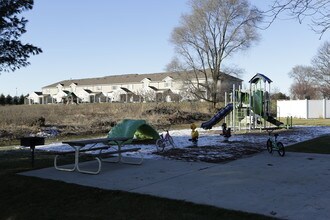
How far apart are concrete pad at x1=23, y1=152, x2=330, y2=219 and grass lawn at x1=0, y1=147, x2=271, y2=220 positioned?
34 cm

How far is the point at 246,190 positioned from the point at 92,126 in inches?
807

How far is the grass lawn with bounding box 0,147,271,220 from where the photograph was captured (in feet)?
19.8

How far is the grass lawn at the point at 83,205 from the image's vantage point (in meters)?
6.04

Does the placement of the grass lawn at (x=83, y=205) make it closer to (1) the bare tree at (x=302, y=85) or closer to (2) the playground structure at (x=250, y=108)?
(2) the playground structure at (x=250, y=108)

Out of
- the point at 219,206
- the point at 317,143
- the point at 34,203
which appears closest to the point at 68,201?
the point at 34,203

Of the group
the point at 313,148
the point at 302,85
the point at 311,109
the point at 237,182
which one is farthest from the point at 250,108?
the point at 302,85

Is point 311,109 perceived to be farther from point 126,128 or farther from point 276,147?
point 276,147

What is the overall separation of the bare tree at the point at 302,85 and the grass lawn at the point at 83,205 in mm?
83678

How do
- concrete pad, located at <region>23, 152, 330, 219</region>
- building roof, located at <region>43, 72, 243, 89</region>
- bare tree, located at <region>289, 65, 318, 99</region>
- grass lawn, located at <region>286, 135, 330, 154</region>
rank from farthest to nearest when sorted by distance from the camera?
building roof, located at <region>43, 72, 243, 89</region> < bare tree, located at <region>289, 65, 318, 99</region> < grass lawn, located at <region>286, 135, 330, 154</region> < concrete pad, located at <region>23, 152, 330, 219</region>

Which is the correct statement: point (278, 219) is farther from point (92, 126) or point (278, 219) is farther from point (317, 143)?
point (92, 126)

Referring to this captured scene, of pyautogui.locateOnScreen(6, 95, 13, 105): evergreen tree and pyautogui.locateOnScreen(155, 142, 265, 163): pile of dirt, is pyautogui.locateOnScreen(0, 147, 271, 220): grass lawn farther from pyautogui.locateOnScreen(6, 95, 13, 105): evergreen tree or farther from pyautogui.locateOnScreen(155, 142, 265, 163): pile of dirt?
pyautogui.locateOnScreen(6, 95, 13, 105): evergreen tree

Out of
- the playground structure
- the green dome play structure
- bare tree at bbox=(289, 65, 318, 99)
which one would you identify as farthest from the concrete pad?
bare tree at bbox=(289, 65, 318, 99)

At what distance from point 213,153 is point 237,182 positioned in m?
4.63

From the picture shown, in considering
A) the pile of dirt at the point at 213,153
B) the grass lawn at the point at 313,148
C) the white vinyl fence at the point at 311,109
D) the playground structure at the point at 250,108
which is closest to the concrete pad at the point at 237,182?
the pile of dirt at the point at 213,153
